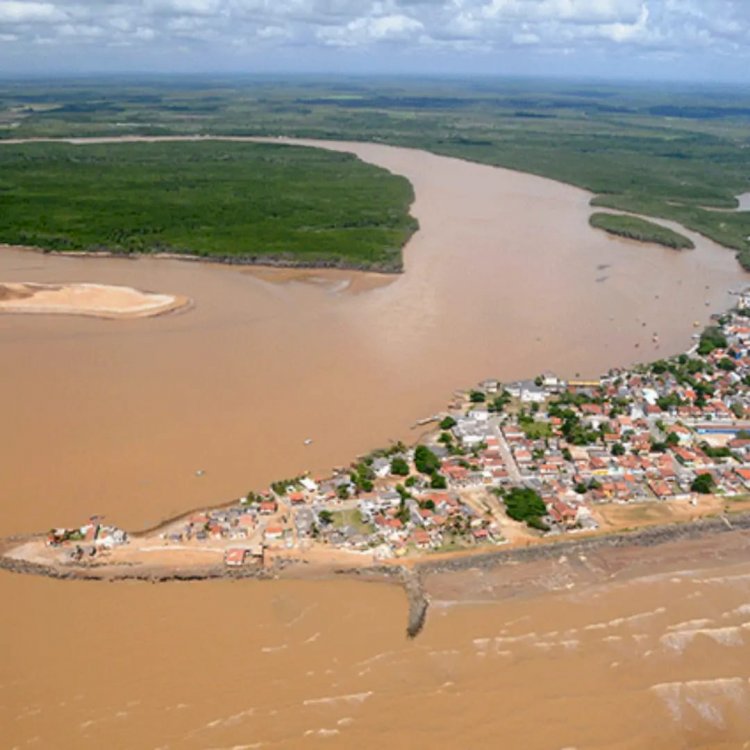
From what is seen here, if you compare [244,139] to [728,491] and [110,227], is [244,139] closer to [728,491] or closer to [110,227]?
[110,227]

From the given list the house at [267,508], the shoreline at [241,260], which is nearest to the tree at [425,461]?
the house at [267,508]

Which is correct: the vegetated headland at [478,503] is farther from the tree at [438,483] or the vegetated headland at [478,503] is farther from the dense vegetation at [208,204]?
the dense vegetation at [208,204]

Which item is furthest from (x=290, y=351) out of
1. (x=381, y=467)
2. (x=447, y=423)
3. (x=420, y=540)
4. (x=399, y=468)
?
(x=420, y=540)

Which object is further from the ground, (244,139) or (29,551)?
(244,139)

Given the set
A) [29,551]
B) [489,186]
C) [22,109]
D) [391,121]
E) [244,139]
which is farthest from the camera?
[22,109]

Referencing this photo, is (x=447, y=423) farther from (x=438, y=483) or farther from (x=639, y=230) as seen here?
(x=639, y=230)

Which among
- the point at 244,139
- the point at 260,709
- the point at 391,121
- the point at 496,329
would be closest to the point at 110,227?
the point at 496,329
